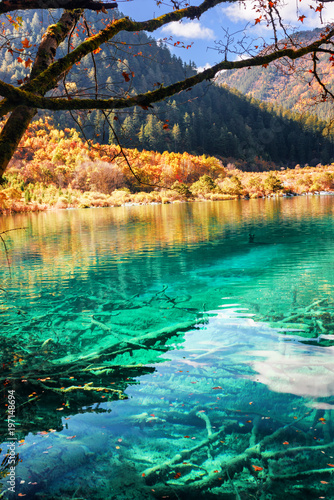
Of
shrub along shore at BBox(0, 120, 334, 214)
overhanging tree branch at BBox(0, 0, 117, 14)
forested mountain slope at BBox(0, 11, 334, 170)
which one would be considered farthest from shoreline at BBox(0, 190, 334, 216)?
forested mountain slope at BBox(0, 11, 334, 170)

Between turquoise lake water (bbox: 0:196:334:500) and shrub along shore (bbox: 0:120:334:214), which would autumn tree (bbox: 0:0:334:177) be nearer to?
turquoise lake water (bbox: 0:196:334:500)

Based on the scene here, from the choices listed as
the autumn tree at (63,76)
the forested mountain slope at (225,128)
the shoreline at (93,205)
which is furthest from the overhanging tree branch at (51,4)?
the forested mountain slope at (225,128)

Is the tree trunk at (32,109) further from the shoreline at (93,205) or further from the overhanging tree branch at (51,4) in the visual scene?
the shoreline at (93,205)

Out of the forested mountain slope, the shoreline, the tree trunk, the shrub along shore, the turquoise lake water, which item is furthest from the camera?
the forested mountain slope

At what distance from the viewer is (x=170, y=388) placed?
4.03 m

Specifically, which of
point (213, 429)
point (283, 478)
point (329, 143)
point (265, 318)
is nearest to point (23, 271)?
point (265, 318)

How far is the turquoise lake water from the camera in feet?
9.09

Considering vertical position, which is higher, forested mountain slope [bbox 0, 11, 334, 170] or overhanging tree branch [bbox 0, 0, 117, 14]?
forested mountain slope [bbox 0, 11, 334, 170]

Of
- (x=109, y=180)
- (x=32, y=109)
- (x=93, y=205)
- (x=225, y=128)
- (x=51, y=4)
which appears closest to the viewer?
(x=51, y=4)

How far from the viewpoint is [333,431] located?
3.15 meters

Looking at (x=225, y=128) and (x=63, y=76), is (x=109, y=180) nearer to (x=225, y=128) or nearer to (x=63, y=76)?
(x=63, y=76)

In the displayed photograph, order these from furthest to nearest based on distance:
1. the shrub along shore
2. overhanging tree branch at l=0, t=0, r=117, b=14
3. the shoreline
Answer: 1. the shrub along shore
2. the shoreline
3. overhanging tree branch at l=0, t=0, r=117, b=14

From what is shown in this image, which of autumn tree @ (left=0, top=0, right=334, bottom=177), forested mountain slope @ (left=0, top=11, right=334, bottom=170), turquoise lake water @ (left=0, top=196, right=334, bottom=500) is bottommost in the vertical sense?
turquoise lake water @ (left=0, top=196, right=334, bottom=500)

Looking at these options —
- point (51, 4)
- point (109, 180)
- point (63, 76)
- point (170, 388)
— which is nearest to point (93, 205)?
point (109, 180)
